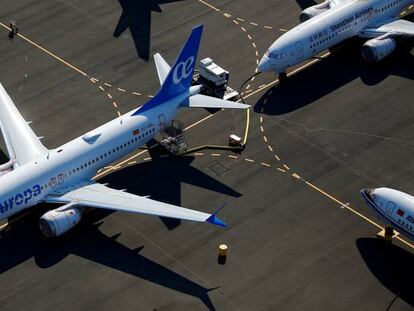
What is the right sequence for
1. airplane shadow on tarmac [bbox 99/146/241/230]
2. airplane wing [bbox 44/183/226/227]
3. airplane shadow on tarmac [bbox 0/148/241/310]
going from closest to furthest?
1. airplane wing [bbox 44/183/226/227]
2. airplane shadow on tarmac [bbox 0/148/241/310]
3. airplane shadow on tarmac [bbox 99/146/241/230]

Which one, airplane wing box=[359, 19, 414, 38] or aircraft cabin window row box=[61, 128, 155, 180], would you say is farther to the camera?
airplane wing box=[359, 19, 414, 38]

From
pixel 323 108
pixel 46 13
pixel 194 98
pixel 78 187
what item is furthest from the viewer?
pixel 46 13

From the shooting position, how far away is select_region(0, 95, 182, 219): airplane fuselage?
8306 centimetres

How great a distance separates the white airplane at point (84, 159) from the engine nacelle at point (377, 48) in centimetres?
2345

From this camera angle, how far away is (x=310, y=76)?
347 ft

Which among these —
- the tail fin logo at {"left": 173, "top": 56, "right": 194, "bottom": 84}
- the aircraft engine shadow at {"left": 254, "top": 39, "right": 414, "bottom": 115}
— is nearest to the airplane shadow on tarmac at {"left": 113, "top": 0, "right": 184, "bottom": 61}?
the tail fin logo at {"left": 173, "top": 56, "right": 194, "bottom": 84}

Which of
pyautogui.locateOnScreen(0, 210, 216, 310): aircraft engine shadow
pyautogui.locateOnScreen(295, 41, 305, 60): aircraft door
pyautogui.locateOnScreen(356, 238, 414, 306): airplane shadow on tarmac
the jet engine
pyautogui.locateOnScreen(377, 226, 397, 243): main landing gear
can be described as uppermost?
the jet engine

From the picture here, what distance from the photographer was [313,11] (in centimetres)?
11100

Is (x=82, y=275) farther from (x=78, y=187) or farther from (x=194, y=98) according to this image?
(x=194, y=98)

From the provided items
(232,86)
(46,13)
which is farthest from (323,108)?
(46,13)

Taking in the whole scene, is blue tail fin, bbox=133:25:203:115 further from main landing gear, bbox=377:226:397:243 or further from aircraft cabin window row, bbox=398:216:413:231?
aircraft cabin window row, bbox=398:216:413:231

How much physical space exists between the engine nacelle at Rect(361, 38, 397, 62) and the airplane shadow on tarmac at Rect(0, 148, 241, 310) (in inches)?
1113

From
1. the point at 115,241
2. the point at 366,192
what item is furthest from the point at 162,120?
the point at 366,192

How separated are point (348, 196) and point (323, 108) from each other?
620 inches
